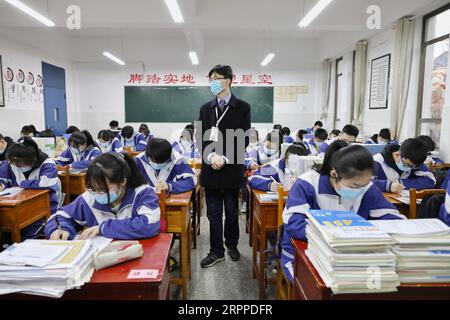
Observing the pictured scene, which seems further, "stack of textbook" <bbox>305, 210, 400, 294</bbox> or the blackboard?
the blackboard

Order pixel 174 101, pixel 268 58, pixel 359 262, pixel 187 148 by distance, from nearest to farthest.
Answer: pixel 359 262 → pixel 187 148 → pixel 268 58 → pixel 174 101

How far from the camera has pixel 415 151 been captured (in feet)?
8.29

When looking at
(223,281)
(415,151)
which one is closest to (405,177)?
(415,151)

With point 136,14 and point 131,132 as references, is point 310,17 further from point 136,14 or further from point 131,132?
point 131,132

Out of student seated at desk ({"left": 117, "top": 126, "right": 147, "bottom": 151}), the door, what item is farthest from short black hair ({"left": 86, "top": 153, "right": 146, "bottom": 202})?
the door

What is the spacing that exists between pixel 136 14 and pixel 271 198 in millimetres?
4916

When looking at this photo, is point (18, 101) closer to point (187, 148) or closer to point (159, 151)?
point (187, 148)

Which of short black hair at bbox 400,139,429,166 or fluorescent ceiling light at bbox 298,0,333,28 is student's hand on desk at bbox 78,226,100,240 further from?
fluorescent ceiling light at bbox 298,0,333,28

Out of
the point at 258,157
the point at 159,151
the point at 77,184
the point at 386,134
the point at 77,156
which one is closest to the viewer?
the point at 159,151

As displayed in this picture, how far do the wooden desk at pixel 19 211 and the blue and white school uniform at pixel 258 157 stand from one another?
219 cm

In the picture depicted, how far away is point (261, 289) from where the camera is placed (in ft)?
7.13

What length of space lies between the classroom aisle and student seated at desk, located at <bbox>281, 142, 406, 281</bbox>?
94 centimetres

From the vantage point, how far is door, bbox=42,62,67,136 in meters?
7.43

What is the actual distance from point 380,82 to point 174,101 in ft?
17.3
